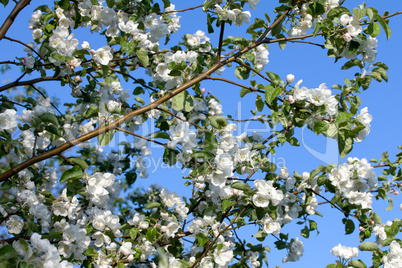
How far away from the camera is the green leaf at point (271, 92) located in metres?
2.11

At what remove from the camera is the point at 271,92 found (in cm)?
213

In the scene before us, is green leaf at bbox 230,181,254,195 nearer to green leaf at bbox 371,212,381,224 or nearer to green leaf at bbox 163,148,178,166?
green leaf at bbox 163,148,178,166

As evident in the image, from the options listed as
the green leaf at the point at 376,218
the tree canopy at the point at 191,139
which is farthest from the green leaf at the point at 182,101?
the green leaf at the point at 376,218

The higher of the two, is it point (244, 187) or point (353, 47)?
point (353, 47)

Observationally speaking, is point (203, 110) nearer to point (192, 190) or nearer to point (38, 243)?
point (192, 190)

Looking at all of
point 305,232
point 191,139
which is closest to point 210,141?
point 191,139

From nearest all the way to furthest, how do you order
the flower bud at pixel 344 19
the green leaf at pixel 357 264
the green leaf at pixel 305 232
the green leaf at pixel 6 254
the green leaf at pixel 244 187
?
the green leaf at pixel 6 254, the flower bud at pixel 344 19, the green leaf at pixel 244 187, the green leaf at pixel 357 264, the green leaf at pixel 305 232

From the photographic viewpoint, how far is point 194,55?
236 cm

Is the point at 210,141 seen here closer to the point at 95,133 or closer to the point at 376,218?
the point at 95,133

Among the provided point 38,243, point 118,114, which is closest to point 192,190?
point 118,114

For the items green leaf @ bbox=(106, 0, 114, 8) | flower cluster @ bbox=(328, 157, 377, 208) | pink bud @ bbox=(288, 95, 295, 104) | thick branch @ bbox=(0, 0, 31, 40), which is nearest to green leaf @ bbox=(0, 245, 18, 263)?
pink bud @ bbox=(288, 95, 295, 104)

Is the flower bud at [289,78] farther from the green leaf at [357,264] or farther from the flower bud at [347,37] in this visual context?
the green leaf at [357,264]

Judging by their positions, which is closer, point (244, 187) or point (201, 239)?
point (244, 187)

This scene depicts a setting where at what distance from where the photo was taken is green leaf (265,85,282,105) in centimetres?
211
